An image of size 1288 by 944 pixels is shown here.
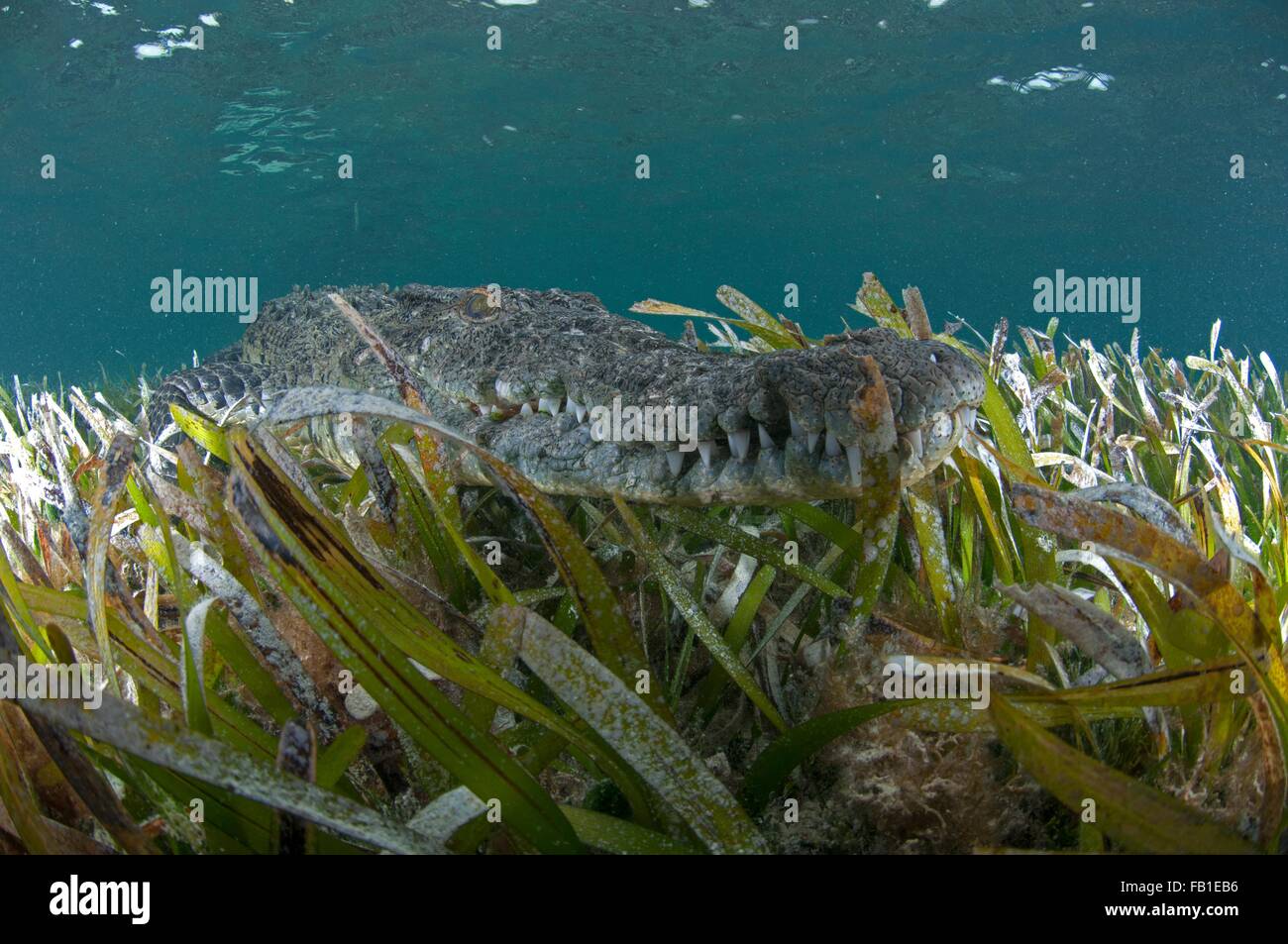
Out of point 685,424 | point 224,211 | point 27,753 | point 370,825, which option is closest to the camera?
point 370,825

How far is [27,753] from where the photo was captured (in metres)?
1.22

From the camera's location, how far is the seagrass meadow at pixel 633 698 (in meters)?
1.00

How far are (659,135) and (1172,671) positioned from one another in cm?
2904

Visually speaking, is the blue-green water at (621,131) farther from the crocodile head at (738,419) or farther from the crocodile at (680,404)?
the crocodile head at (738,419)

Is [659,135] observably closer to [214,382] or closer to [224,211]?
[224,211]

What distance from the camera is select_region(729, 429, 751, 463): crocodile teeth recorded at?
1.65m

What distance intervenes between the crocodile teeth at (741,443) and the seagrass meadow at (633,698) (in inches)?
8.3

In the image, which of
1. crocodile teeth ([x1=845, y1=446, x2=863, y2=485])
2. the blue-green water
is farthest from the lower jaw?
the blue-green water

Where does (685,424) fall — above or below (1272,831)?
above

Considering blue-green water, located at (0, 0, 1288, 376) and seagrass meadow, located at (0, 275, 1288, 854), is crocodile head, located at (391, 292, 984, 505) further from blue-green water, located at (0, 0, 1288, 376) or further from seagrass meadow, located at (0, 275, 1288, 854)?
blue-green water, located at (0, 0, 1288, 376)

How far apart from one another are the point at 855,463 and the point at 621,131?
2767 cm

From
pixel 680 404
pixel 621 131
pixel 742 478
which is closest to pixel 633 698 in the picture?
pixel 742 478

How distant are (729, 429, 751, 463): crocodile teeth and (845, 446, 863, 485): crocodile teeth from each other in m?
0.22
